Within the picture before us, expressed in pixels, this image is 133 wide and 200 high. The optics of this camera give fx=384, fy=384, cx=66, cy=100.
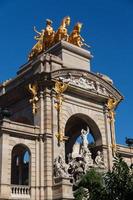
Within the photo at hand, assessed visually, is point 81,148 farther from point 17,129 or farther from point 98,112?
point 17,129

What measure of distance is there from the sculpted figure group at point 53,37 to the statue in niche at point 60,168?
14211 millimetres

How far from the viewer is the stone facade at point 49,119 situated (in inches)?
1228

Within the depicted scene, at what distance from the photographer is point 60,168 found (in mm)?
31844

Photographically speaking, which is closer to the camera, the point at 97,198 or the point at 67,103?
the point at 97,198

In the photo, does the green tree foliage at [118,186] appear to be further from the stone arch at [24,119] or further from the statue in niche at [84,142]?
the stone arch at [24,119]

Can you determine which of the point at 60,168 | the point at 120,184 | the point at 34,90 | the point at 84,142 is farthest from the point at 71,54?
the point at 120,184

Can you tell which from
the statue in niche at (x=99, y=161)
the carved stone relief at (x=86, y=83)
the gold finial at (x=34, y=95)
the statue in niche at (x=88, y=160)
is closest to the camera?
the statue in niche at (x=88, y=160)

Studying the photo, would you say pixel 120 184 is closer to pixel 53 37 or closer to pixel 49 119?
pixel 49 119

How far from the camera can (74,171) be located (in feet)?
113

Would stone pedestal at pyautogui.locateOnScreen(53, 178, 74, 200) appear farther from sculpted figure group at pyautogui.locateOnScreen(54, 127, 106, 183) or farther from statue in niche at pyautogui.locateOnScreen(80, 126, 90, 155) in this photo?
statue in niche at pyautogui.locateOnScreen(80, 126, 90, 155)

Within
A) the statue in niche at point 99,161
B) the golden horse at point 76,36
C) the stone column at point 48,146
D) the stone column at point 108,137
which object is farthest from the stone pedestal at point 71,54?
the statue in niche at point 99,161

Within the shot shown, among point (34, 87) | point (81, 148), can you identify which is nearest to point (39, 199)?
point (81, 148)

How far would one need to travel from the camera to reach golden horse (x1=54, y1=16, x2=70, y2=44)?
135 feet

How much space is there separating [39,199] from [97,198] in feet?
44.9
